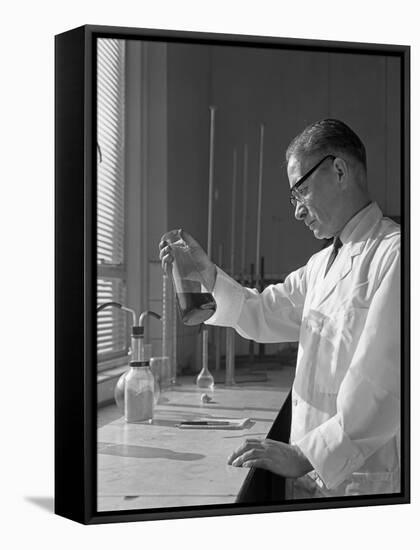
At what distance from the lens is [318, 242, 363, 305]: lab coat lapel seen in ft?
7.32

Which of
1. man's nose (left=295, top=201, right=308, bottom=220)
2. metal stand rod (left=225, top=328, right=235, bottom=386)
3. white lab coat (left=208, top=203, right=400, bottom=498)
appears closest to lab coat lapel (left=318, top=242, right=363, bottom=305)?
white lab coat (left=208, top=203, right=400, bottom=498)

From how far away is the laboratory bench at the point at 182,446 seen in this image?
2.06 metres

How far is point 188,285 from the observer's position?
7.15 feet

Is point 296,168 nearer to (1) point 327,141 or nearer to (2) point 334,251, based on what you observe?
(1) point 327,141

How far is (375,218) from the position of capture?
2.27 meters

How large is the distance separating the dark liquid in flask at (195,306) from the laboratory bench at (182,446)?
0.13 metres

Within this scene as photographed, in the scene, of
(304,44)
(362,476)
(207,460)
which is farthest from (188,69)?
(362,476)


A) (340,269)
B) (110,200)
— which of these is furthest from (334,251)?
(110,200)

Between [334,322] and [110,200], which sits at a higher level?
[110,200]

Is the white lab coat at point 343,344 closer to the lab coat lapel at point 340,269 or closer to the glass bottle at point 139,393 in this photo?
the lab coat lapel at point 340,269

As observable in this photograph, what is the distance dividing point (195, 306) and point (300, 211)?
32 cm

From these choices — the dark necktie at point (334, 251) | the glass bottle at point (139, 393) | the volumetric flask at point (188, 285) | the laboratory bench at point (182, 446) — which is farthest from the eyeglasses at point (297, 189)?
the glass bottle at point (139, 393)

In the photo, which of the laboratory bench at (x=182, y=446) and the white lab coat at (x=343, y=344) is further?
the white lab coat at (x=343, y=344)

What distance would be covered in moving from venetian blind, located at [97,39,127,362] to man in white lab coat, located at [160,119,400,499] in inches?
7.9
